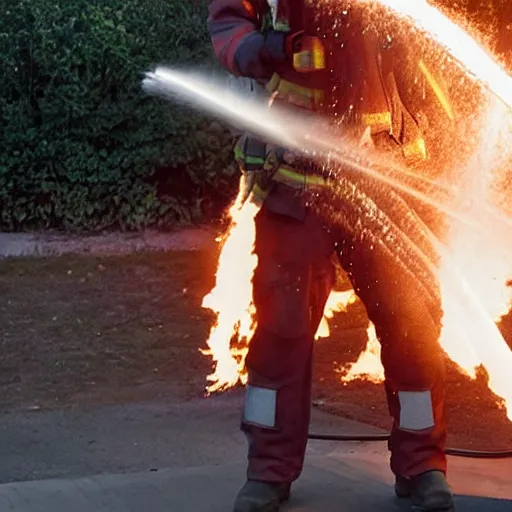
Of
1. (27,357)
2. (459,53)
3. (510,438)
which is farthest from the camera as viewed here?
(27,357)

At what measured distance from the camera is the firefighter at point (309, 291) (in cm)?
356

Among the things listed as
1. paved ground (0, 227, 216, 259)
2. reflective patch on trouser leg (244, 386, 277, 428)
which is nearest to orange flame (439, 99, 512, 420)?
reflective patch on trouser leg (244, 386, 277, 428)

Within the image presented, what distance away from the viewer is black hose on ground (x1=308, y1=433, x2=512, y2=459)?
435 cm

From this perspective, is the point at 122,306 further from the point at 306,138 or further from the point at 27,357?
the point at 306,138

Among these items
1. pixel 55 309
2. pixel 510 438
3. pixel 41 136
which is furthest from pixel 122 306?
pixel 510 438

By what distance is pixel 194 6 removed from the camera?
26.8 feet

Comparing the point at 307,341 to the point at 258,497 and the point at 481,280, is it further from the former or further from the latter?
the point at 481,280

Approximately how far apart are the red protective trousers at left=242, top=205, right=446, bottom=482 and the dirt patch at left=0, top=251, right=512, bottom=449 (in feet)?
3.33

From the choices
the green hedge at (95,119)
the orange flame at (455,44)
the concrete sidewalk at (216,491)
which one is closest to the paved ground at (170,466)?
the concrete sidewalk at (216,491)

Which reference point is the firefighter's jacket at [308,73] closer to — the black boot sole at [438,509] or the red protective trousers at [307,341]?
the red protective trousers at [307,341]

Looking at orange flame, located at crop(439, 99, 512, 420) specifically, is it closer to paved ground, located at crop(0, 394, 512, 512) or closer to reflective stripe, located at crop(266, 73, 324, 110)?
paved ground, located at crop(0, 394, 512, 512)

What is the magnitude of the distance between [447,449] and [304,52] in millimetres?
1742

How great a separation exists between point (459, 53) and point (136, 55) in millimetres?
→ 4389

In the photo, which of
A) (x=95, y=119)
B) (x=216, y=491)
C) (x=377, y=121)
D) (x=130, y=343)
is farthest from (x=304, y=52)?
(x=95, y=119)
